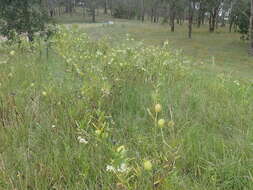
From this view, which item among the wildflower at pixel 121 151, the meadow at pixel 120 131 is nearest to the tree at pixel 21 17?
the meadow at pixel 120 131

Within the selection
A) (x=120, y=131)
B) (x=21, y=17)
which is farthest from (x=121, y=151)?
(x=21, y=17)

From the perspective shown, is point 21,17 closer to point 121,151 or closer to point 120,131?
point 120,131

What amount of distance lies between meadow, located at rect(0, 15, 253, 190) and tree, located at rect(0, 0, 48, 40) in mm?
2698

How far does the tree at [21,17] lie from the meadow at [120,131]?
2.70 meters

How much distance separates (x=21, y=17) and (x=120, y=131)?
5064mm

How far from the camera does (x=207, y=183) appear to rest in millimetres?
1483

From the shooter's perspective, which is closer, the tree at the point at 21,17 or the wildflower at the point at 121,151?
the wildflower at the point at 121,151

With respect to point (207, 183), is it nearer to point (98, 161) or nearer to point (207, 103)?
point (98, 161)

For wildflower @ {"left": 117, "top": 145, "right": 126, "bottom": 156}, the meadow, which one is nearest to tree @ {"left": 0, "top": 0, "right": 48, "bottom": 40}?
the meadow

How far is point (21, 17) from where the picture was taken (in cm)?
587

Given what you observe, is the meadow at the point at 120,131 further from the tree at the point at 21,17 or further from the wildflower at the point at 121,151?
the tree at the point at 21,17

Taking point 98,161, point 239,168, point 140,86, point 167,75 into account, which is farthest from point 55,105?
point 167,75

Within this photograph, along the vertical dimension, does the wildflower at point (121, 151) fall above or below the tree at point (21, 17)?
below

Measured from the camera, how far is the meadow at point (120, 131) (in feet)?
4.56
